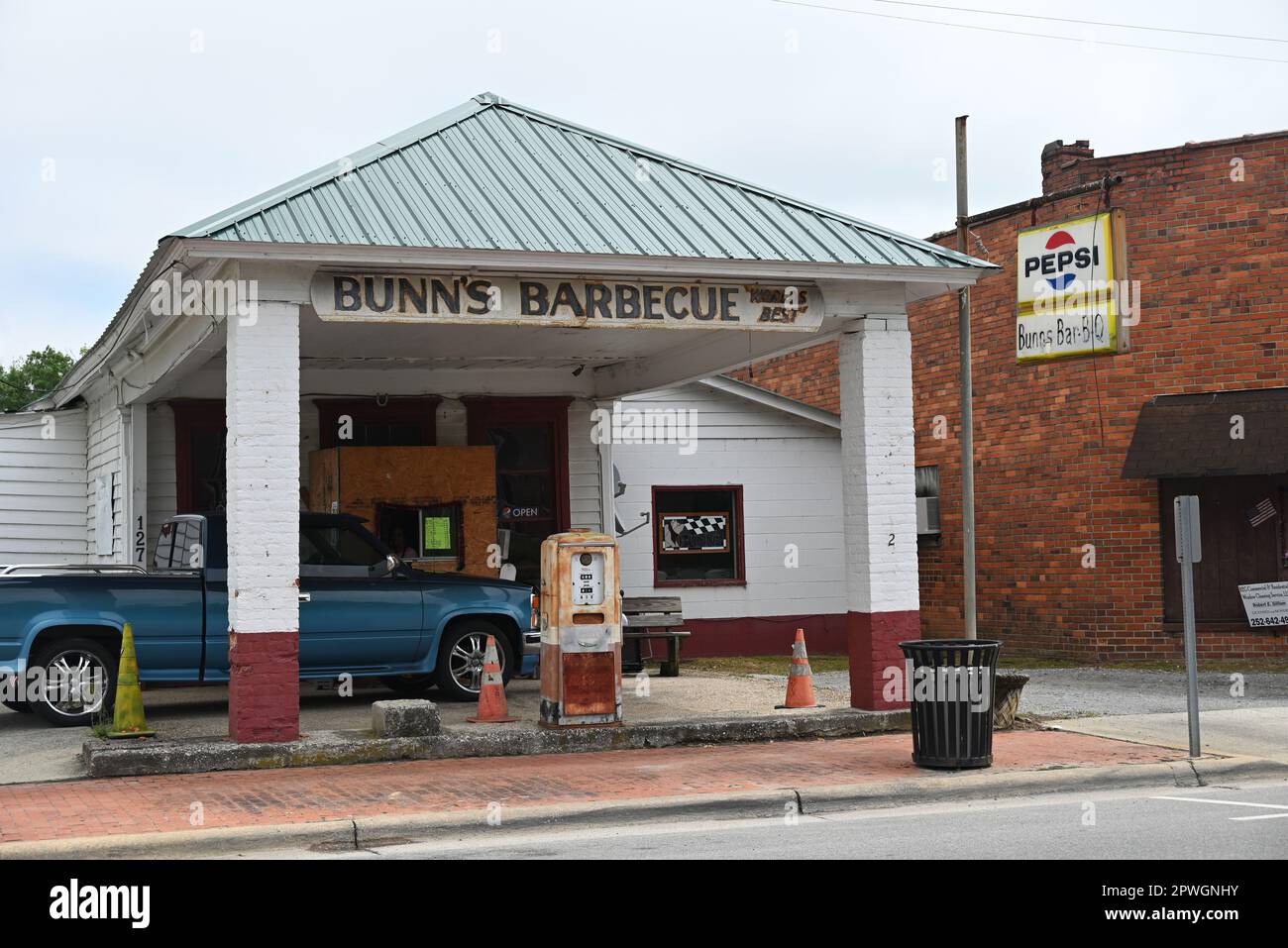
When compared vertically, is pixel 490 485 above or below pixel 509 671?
above

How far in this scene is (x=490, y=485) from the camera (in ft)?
56.6

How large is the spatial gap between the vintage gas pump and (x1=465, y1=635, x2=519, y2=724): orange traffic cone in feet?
1.99

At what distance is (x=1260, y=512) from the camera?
18.7 meters

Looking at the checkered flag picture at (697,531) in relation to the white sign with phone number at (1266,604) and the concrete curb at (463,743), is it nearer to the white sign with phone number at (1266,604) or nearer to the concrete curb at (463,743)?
the white sign with phone number at (1266,604)

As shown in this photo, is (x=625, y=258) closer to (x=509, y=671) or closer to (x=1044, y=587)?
(x=509, y=671)

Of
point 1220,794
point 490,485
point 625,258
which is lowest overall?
point 1220,794

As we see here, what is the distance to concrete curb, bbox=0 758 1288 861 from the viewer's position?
27.7 feet

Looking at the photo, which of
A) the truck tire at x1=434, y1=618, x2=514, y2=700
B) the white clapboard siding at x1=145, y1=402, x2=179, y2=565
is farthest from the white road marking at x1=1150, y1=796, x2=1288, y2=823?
the white clapboard siding at x1=145, y1=402, x2=179, y2=565

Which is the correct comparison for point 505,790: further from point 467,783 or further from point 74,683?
point 74,683

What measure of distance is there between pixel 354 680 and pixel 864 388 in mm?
6834

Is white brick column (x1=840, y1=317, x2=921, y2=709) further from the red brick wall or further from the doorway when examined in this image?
the red brick wall

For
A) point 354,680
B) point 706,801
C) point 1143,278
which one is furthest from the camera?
point 1143,278

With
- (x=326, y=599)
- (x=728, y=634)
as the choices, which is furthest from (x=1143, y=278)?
(x=326, y=599)

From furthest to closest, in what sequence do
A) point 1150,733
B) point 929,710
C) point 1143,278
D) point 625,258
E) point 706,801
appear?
1. point 1143,278
2. point 1150,733
3. point 625,258
4. point 929,710
5. point 706,801
